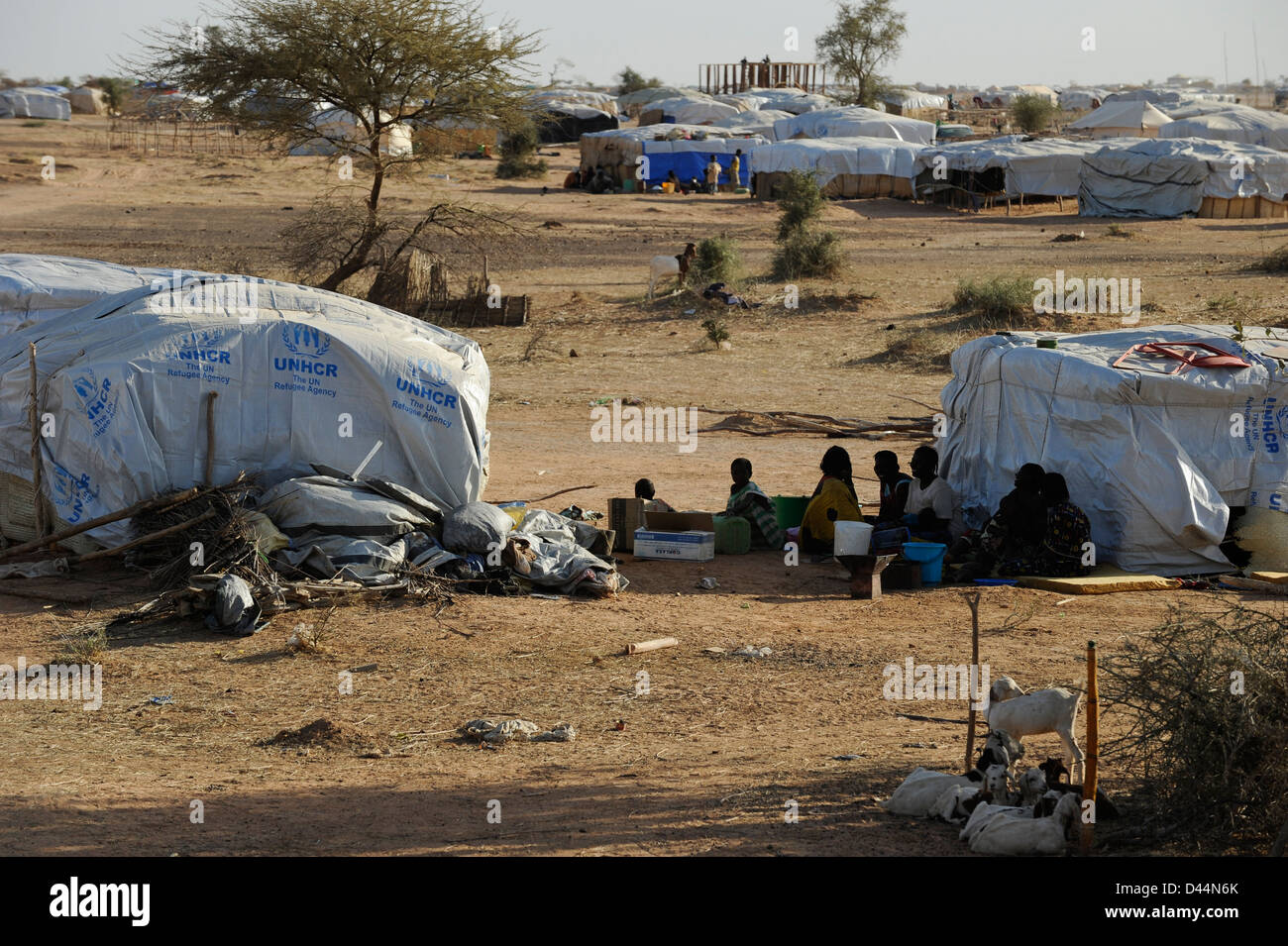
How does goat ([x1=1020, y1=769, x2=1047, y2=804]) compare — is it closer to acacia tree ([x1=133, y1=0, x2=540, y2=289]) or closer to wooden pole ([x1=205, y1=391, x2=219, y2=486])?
wooden pole ([x1=205, y1=391, x2=219, y2=486])

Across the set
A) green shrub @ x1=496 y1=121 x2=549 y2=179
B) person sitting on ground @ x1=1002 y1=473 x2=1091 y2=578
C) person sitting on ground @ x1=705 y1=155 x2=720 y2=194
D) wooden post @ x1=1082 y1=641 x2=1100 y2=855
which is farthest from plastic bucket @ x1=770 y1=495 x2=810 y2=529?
green shrub @ x1=496 y1=121 x2=549 y2=179

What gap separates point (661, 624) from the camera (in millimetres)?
7957

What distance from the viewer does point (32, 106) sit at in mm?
59312

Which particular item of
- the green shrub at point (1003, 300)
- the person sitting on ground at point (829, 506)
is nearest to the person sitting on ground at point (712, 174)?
the green shrub at point (1003, 300)

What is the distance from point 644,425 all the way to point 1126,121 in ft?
128

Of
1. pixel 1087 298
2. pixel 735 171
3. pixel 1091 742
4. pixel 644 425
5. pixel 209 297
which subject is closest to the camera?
pixel 1091 742

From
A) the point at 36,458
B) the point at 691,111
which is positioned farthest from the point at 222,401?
the point at 691,111

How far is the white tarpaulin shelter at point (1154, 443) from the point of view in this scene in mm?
8914

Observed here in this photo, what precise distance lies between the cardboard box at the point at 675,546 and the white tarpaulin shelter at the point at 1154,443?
7.45ft

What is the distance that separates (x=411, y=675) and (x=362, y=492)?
6.99ft

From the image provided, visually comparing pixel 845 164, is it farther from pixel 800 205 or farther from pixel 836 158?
pixel 800 205

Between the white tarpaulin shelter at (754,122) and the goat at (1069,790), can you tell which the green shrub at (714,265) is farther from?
the white tarpaulin shelter at (754,122)
